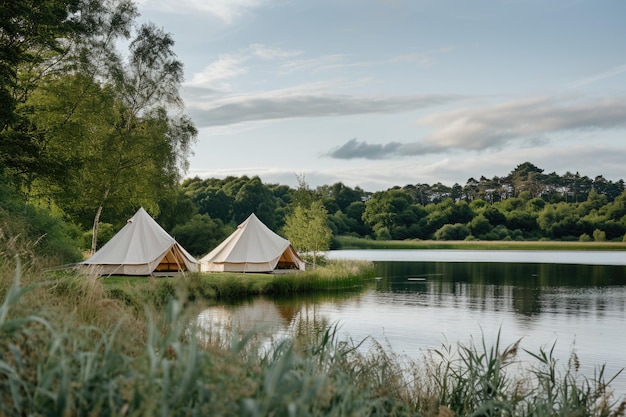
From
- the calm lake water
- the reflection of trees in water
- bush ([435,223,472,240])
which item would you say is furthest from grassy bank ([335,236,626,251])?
the calm lake water

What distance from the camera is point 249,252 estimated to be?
25.2 m

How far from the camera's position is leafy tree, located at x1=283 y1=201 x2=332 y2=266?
97.2 ft

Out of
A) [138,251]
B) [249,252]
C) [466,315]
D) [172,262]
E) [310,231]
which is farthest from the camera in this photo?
[310,231]

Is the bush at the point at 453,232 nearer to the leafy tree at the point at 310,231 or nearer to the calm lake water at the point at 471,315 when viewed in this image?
the leafy tree at the point at 310,231

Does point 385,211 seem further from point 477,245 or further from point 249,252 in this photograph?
point 249,252

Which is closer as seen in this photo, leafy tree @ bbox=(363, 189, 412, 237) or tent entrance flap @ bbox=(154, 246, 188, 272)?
tent entrance flap @ bbox=(154, 246, 188, 272)

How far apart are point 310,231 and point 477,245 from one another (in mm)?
42145

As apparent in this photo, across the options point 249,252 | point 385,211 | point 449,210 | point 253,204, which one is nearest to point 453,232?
Result: point 449,210

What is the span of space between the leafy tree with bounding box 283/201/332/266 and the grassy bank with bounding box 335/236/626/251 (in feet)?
113

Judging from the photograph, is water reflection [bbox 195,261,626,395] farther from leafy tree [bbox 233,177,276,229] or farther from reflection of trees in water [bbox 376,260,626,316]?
leafy tree [bbox 233,177,276,229]

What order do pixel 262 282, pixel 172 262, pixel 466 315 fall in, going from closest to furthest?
1. pixel 466 315
2. pixel 262 282
3. pixel 172 262

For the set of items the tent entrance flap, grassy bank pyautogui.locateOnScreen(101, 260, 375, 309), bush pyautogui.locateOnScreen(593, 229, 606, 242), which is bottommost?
grassy bank pyautogui.locateOnScreen(101, 260, 375, 309)

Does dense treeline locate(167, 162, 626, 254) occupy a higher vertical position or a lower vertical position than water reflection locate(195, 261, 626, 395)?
higher

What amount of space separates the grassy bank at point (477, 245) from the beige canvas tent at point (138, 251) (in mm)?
44756
